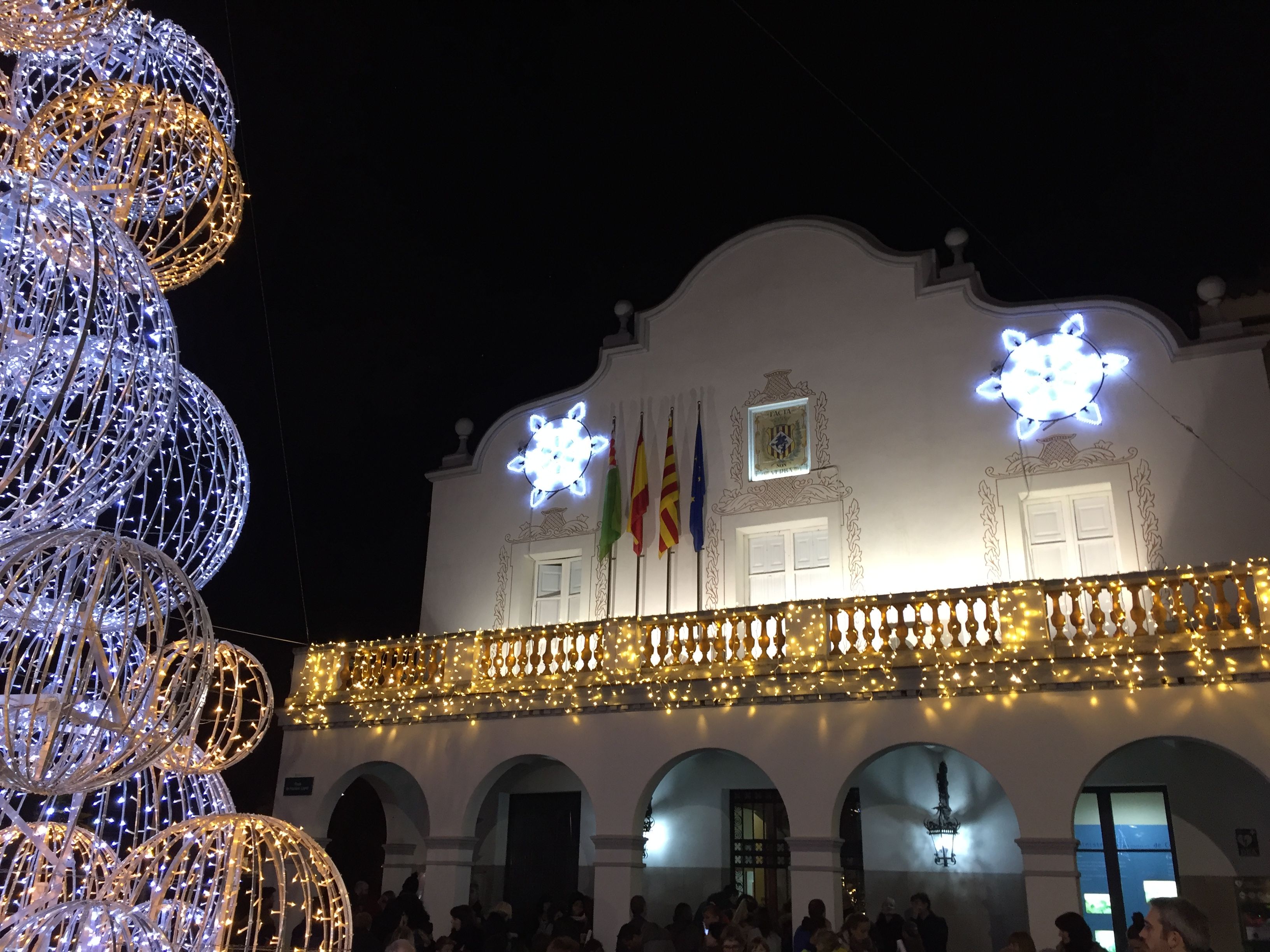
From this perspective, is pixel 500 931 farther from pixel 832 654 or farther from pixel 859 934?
pixel 832 654

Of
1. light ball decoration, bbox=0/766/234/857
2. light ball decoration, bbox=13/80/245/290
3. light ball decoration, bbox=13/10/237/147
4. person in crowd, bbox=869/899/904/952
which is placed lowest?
person in crowd, bbox=869/899/904/952

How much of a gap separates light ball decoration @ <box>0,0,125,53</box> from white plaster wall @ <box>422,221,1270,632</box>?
10.9 metres

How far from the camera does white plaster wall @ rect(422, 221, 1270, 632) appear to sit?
1263cm

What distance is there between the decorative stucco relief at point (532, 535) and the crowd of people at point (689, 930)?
14.4 ft

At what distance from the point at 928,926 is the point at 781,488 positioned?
605 centimetres

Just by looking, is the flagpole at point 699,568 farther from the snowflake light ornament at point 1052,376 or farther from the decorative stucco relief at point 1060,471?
the snowflake light ornament at point 1052,376

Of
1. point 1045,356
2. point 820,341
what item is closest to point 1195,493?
point 1045,356

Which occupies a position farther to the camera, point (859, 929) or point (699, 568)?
point (699, 568)

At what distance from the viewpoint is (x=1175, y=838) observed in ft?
40.6

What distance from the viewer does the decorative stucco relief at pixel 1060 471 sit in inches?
500

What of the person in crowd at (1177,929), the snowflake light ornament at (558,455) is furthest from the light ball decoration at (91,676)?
the snowflake light ornament at (558,455)

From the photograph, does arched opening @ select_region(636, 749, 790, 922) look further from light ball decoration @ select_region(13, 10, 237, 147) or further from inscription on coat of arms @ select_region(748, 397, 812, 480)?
light ball decoration @ select_region(13, 10, 237, 147)

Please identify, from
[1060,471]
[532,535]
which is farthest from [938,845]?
[532,535]

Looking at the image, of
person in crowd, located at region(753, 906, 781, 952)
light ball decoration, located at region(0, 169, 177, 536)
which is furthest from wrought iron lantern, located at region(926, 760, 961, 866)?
light ball decoration, located at region(0, 169, 177, 536)
